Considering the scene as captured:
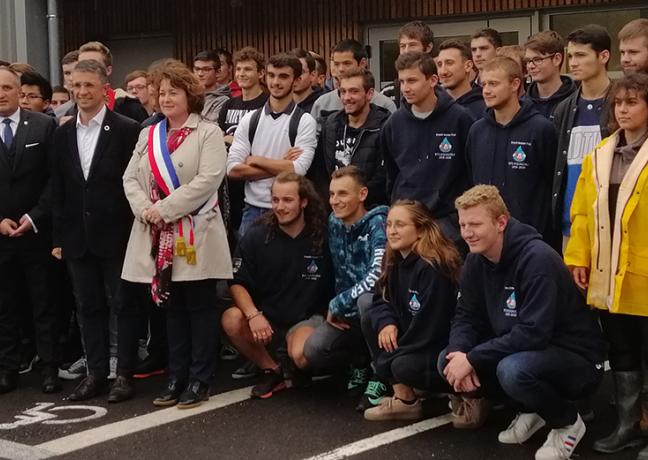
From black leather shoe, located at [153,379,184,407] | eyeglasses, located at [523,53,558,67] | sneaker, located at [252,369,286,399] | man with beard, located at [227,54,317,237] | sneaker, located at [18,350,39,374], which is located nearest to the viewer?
black leather shoe, located at [153,379,184,407]

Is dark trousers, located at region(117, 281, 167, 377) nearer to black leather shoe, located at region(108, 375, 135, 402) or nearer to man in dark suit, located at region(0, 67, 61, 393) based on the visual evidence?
black leather shoe, located at region(108, 375, 135, 402)

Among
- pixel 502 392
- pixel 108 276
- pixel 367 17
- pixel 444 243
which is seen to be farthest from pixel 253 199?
pixel 367 17

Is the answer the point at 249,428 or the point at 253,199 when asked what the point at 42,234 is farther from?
the point at 249,428

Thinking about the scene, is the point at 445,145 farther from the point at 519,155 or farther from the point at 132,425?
the point at 132,425

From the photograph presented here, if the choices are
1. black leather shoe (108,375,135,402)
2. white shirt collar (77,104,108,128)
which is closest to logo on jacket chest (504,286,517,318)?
black leather shoe (108,375,135,402)

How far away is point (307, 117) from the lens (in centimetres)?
797

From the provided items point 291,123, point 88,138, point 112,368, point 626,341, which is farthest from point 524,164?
point 112,368

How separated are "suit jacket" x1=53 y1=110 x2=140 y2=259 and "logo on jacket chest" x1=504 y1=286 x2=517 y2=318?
279 cm

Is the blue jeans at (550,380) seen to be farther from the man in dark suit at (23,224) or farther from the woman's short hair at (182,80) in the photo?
the man in dark suit at (23,224)

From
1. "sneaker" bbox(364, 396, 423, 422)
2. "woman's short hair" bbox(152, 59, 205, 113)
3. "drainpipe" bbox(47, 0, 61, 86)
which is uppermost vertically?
"drainpipe" bbox(47, 0, 61, 86)

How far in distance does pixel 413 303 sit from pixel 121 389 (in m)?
2.13

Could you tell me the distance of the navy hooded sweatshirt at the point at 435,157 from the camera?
7051 mm

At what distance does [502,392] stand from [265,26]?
9.82m

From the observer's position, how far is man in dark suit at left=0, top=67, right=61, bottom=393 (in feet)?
25.1
